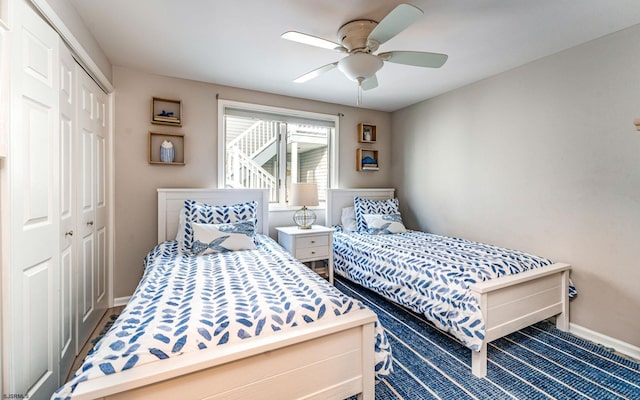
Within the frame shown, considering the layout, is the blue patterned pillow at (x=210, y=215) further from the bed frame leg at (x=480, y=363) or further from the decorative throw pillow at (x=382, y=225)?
the bed frame leg at (x=480, y=363)

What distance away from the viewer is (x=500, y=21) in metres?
1.96

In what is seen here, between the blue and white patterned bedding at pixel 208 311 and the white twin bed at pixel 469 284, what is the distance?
0.73 meters

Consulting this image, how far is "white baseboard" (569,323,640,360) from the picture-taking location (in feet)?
6.52

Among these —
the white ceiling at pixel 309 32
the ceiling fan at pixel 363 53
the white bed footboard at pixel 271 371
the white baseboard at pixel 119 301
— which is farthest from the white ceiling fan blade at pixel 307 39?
the white baseboard at pixel 119 301

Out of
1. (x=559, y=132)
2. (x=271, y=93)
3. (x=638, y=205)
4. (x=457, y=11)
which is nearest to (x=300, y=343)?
(x=457, y=11)

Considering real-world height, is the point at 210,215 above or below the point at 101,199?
below

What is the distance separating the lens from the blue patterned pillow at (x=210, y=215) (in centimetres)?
245

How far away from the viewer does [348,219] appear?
3.80m

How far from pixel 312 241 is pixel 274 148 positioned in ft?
4.54

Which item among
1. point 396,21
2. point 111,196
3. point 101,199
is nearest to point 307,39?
point 396,21

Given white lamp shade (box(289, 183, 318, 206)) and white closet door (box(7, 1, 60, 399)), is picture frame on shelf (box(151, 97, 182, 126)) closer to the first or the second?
white closet door (box(7, 1, 60, 399))

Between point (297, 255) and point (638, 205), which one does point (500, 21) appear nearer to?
point (638, 205)

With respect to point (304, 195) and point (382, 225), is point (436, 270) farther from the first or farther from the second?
point (304, 195)

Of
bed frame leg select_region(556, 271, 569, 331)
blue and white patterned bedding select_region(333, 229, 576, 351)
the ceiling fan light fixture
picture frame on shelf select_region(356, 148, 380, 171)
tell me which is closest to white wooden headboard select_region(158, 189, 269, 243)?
blue and white patterned bedding select_region(333, 229, 576, 351)
